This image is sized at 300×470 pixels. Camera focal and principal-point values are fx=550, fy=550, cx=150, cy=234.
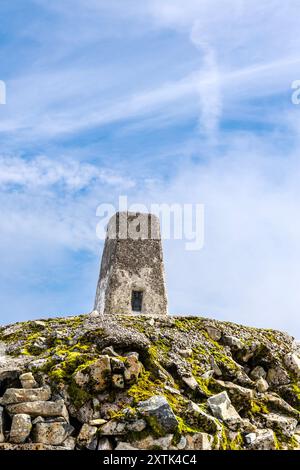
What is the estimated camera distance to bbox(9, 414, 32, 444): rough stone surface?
1199 cm

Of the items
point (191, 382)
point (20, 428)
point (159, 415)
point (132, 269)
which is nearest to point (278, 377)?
point (191, 382)

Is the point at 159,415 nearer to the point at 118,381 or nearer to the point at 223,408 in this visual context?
the point at 118,381

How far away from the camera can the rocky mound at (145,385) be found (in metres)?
12.2

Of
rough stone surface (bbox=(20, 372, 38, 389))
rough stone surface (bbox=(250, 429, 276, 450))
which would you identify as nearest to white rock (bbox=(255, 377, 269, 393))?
rough stone surface (bbox=(250, 429, 276, 450))

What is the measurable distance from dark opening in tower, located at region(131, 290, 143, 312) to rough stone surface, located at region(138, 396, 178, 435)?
10969 millimetres

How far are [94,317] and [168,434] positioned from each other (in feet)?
18.1

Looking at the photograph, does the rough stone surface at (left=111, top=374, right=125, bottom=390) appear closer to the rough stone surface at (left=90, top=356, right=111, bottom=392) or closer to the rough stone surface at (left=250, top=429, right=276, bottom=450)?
the rough stone surface at (left=90, top=356, right=111, bottom=392)

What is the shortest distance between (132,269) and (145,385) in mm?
10822

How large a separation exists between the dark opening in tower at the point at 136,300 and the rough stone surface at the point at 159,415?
1097 cm

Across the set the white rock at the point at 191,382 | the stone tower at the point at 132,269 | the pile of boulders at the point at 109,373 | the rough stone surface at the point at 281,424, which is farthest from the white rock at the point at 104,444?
the stone tower at the point at 132,269

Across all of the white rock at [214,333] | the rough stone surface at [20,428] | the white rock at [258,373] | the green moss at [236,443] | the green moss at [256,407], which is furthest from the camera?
the white rock at [214,333]

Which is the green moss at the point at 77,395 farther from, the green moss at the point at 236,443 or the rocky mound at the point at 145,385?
the green moss at the point at 236,443

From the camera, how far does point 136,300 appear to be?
24.0 meters

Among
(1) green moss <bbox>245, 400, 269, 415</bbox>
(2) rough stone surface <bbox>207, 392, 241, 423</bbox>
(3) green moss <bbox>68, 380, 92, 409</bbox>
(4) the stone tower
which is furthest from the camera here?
(4) the stone tower
